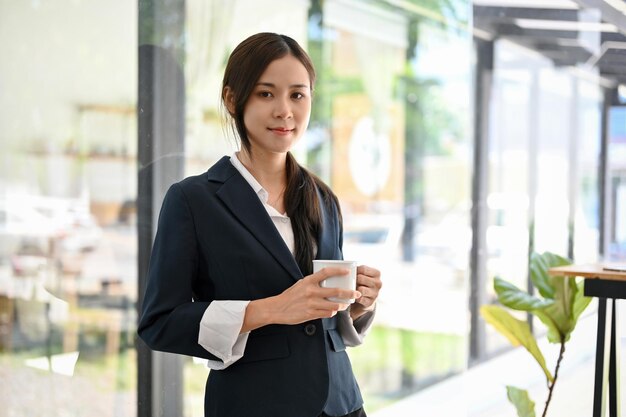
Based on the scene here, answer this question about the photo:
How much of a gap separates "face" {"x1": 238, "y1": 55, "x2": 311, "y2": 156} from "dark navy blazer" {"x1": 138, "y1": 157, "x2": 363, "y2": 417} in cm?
10

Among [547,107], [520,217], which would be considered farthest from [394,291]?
[547,107]

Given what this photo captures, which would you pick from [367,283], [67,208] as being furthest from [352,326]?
[67,208]

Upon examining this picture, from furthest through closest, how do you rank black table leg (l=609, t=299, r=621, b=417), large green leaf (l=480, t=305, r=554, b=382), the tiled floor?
the tiled floor < large green leaf (l=480, t=305, r=554, b=382) < black table leg (l=609, t=299, r=621, b=417)

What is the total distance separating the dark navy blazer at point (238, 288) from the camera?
48.6 inches

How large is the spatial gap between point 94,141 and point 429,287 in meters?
2.59

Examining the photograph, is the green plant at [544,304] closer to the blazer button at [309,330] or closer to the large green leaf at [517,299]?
the large green leaf at [517,299]

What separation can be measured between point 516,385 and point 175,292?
2903 mm

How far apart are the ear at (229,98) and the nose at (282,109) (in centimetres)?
8

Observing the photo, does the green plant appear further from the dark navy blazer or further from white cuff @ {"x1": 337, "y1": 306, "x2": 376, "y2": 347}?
the dark navy blazer

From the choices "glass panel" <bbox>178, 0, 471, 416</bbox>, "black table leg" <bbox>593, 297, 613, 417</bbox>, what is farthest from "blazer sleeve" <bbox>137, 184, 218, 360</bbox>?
"glass panel" <bbox>178, 0, 471, 416</bbox>

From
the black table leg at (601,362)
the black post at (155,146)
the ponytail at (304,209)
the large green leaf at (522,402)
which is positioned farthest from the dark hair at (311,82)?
the large green leaf at (522,402)

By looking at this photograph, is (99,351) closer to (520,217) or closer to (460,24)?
(520,217)

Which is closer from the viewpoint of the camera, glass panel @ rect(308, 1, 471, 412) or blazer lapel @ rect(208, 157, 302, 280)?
blazer lapel @ rect(208, 157, 302, 280)

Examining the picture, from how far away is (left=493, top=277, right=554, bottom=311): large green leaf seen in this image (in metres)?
2.88
